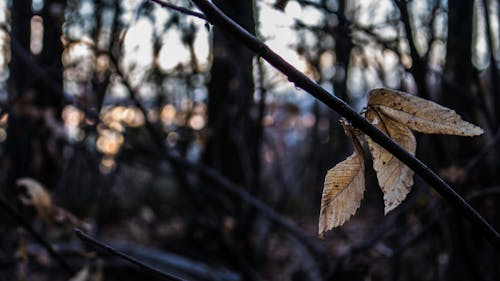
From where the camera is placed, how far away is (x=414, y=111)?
62 centimetres

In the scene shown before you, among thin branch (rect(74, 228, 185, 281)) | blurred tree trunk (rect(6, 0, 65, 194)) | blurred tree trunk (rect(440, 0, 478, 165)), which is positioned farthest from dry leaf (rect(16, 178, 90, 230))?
blurred tree trunk (rect(440, 0, 478, 165))

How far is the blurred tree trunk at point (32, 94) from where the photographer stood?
3.23 meters

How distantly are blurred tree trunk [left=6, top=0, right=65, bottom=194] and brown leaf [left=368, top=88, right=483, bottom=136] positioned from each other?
2.56 metres

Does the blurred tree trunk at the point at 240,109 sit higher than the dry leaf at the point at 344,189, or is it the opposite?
the blurred tree trunk at the point at 240,109

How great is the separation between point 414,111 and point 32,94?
4.42m

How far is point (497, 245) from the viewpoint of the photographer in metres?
0.57

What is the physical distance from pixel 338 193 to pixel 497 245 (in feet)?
0.61

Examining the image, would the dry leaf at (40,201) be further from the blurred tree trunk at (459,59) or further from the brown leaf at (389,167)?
the blurred tree trunk at (459,59)

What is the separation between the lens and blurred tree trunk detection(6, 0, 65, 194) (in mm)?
3227

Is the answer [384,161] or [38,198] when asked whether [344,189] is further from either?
[38,198]

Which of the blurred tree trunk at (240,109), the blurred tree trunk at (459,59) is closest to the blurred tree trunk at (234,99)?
the blurred tree trunk at (240,109)

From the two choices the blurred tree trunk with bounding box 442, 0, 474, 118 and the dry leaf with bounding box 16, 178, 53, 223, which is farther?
the blurred tree trunk with bounding box 442, 0, 474, 118

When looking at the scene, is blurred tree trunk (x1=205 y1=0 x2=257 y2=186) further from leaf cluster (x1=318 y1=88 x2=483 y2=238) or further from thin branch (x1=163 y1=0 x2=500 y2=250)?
thin branch (x1=163 y1=0 x2=500 y2=250)

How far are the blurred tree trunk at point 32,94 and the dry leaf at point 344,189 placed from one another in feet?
8.34
